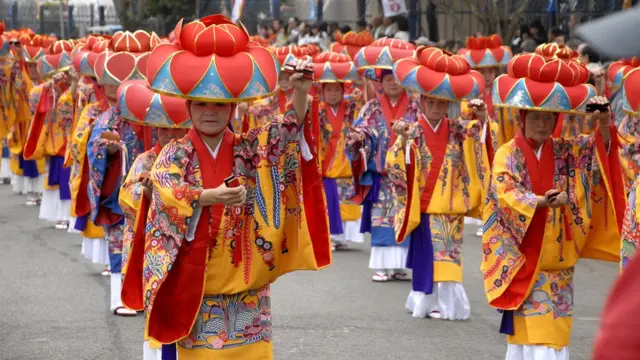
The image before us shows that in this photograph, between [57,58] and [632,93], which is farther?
[57,58]

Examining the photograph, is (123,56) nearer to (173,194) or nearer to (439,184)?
(439,184)

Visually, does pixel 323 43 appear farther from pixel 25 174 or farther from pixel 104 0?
pixel 104 0

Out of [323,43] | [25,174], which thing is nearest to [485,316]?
[25,174]

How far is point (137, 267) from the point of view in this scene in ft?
15.8

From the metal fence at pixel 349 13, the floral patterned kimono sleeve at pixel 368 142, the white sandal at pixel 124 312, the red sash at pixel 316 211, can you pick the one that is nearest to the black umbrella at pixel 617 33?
the red sash at pixel 316 211

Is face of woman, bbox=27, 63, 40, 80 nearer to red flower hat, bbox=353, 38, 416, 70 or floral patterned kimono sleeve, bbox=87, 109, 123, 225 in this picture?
red flower hat, bbox=353, 38, 416, 70

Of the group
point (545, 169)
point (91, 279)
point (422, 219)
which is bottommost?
point (91, 279)

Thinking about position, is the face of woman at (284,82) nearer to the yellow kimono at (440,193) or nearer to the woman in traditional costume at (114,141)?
the yellow kimono at (440,193)

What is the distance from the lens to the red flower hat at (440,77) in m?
7.85

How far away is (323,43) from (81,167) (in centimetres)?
1183

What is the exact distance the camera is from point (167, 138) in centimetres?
570

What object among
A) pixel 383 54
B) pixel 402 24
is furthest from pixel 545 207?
pixel 402 24

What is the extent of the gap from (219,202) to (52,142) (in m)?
8.77

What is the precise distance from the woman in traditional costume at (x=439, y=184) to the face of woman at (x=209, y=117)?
3.60 m
